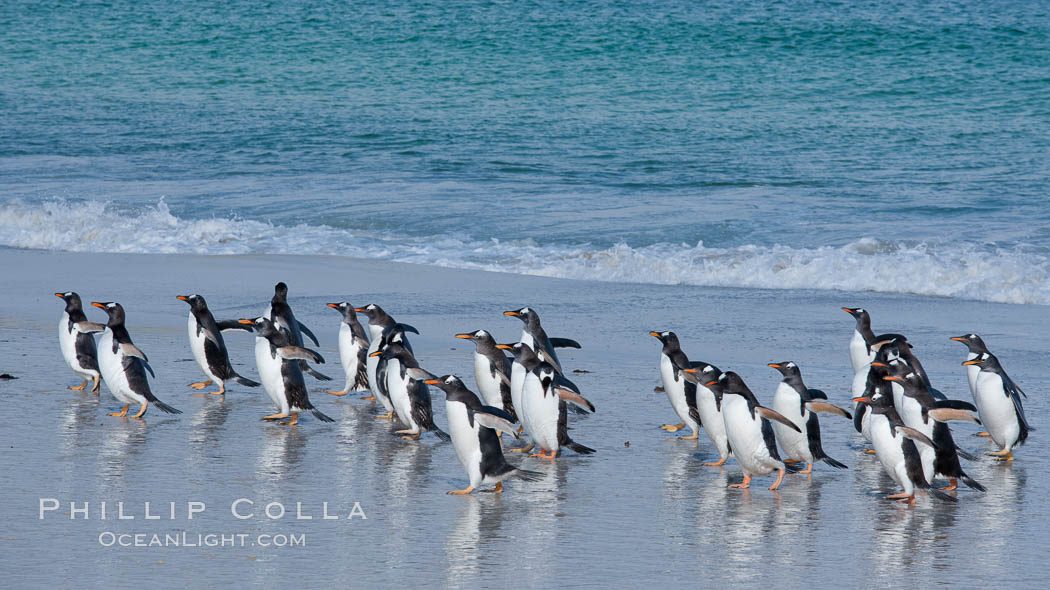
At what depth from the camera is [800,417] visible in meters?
7.20

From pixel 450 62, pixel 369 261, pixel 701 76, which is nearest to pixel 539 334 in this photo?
pixel 369 261

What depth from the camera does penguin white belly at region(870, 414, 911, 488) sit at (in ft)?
21.1

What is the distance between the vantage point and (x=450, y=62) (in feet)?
113

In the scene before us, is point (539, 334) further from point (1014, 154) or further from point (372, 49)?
point (372, 49)

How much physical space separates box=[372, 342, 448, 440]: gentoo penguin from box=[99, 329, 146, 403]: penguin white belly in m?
1.54

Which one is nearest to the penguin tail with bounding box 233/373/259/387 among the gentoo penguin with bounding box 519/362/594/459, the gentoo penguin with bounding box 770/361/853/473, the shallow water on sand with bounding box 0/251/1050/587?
the shallow water on sand with bounding box 0/251/1050/587

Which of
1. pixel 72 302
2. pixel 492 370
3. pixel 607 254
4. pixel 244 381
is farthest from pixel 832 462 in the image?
pixel 607 254

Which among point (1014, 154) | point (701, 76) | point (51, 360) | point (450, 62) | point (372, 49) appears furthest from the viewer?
point (372, 49)

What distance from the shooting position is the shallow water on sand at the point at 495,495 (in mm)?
5219

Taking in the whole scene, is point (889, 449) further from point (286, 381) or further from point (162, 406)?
point (162, 406)

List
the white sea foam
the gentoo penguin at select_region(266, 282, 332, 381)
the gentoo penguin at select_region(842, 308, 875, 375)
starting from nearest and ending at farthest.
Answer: the gentoo penguin at select_region(842, 308, 875, 375)
the gentoo penguin at select_region(266, 282, 332, 381)
the white sea foam

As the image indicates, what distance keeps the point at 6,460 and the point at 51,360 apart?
2824 mm

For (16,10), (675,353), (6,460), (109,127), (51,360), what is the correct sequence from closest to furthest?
(6,460)
(675,353)
(51,360)
(109,127)
(16,10)

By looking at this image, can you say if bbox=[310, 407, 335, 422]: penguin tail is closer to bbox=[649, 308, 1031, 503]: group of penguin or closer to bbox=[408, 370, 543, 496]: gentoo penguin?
bbox=[408, 370, 543, 496]: gentoo penguin
